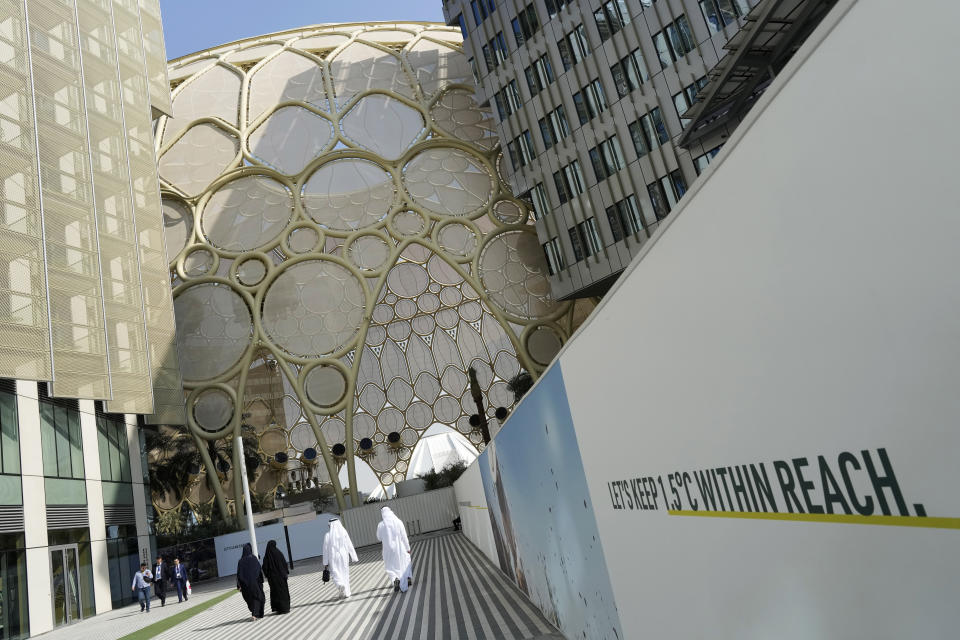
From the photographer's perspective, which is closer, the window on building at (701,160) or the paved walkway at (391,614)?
the paved walkway at (391,614)

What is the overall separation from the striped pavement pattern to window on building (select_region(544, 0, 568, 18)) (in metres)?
23.8

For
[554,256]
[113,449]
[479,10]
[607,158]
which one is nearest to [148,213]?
[113,449]

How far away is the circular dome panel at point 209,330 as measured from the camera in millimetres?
38312

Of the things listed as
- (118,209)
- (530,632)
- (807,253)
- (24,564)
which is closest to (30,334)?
(24,564)

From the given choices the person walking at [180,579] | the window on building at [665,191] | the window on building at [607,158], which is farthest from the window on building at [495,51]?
the person walking at [180,579]

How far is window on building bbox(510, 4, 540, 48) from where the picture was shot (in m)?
32.6

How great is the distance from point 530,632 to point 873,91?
25.3 feet

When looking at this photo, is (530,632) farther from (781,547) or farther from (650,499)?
(781,547)

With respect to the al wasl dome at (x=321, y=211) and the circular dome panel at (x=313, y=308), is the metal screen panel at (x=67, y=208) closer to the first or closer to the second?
the al wasl dome at (x=321, y=211)

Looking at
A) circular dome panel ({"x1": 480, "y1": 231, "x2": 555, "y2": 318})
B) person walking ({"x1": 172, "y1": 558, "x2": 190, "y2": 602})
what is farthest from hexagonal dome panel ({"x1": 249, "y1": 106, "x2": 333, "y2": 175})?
person walking ({"x1": 172, "y1": 558, "x2": 190, "y2": 602})

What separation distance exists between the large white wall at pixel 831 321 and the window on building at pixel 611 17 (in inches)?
1143

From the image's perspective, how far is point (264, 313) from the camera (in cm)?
3962

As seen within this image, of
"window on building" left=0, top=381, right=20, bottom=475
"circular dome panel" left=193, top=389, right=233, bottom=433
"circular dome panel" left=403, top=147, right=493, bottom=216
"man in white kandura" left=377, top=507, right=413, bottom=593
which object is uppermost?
"circular dome panel" left=403, top=147, right=493, bottom=216

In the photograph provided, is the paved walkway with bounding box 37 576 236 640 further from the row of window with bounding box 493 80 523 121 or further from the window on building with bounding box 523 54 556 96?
the window on building with bounding box 523 54 556 96
